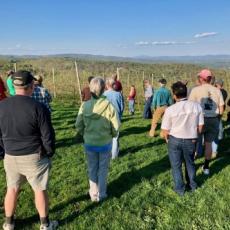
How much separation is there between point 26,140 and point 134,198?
2.43 meters

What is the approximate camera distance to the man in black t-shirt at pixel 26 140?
14.7 ft

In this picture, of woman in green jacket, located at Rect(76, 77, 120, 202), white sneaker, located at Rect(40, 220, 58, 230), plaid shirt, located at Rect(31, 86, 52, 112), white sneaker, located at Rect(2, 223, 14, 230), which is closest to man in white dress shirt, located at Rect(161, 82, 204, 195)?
woman in green jacket, located at Rect(76, 77, 120, 202)

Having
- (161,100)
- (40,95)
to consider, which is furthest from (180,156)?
(161,100)

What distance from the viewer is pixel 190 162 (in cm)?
639

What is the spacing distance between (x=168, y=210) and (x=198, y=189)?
1014mm

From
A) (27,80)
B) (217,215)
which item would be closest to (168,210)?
(217,215)

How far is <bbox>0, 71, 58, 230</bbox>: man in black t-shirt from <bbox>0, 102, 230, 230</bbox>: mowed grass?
76 centimetres

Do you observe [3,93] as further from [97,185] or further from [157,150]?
[97,185]

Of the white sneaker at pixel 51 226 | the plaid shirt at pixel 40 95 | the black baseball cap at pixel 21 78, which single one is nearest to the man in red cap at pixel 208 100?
the plaid shirt at pixel 40 95

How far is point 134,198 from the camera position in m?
6.30

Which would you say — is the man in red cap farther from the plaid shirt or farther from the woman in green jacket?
the plaid shirt

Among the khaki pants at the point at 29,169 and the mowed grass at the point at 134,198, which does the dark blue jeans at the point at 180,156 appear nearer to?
the mowed grass at the point at 134,198

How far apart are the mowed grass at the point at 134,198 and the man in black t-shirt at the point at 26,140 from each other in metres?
0.76

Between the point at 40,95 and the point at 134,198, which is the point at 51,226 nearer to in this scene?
the point at 134,198
